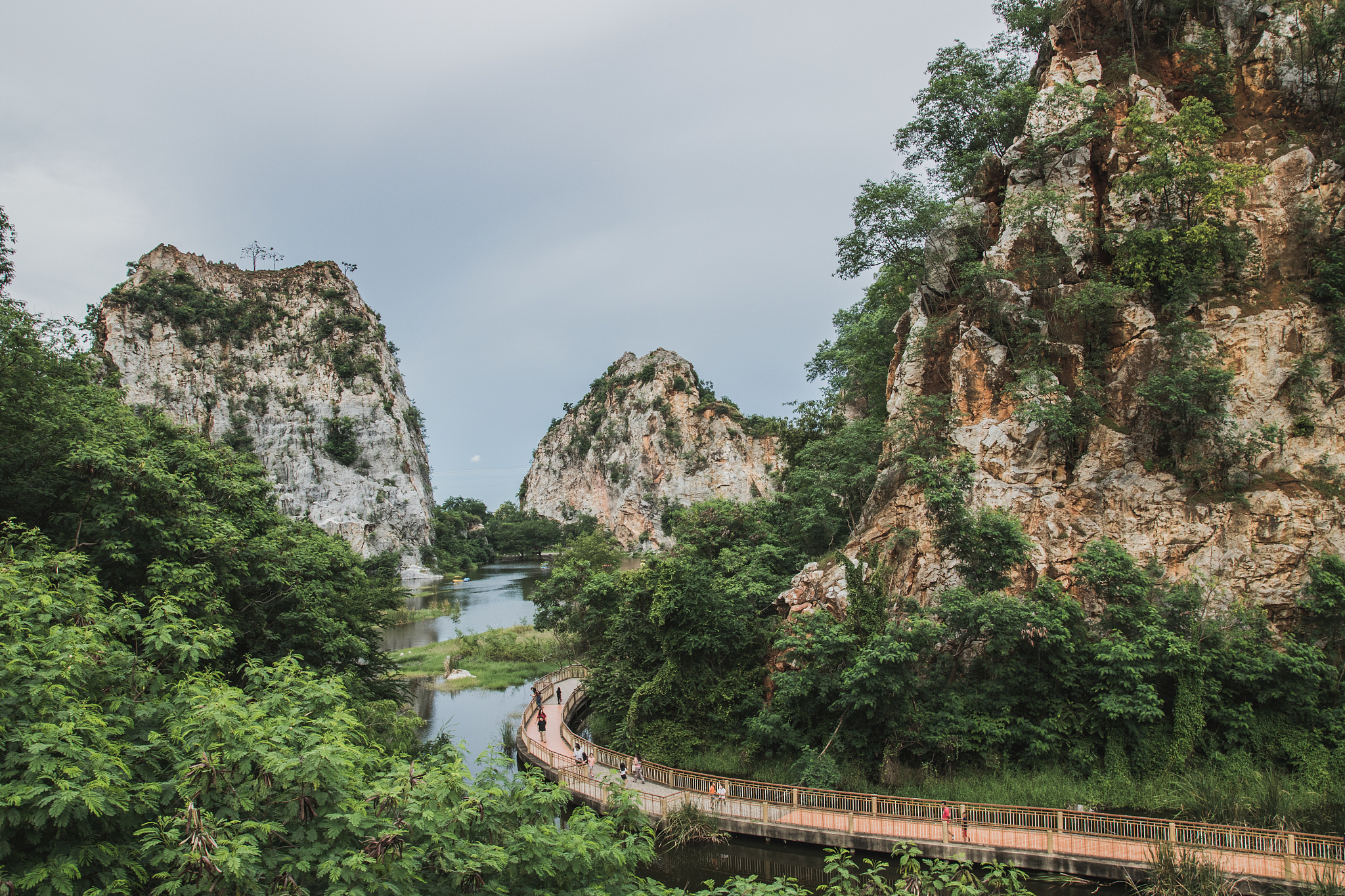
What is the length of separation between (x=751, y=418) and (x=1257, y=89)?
6975 centimetres

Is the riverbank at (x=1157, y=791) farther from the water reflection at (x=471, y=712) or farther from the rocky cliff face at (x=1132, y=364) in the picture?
the water reflection at (x=471, y=712)

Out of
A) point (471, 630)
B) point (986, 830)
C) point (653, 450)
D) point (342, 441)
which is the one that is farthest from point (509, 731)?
point (653, 450)

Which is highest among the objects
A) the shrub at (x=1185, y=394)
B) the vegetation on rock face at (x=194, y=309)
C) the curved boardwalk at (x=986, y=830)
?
the vegetation on rock face at (x=194, y=309)

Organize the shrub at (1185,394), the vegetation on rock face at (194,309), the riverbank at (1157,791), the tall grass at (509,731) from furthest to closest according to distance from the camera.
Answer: the vegetation on rock face at (194,309) < the tall grass at (509,731) < the shrub at (1185,394) < the riverbank at (1157,791)

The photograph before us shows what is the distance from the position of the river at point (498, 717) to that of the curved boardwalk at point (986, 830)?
361 mm

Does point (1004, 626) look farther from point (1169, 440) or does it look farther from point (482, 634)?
point (482, 634)

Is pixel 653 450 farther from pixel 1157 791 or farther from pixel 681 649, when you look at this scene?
pixel 1157 791

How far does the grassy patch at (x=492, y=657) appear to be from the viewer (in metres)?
30.7

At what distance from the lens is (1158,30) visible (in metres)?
23.1

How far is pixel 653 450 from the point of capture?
90688mm

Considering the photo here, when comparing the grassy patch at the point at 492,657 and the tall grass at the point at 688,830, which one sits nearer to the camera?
the tall grass at the point at 688,830

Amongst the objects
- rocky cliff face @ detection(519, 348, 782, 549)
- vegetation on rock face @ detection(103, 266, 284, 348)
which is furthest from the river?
vegetation on rock face @ detection(103, 266, 284, 348)

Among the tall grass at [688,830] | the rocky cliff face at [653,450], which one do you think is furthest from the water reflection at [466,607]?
the rocky cliff face at [653,450]

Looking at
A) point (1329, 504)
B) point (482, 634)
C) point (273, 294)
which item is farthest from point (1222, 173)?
point (273, 294)
